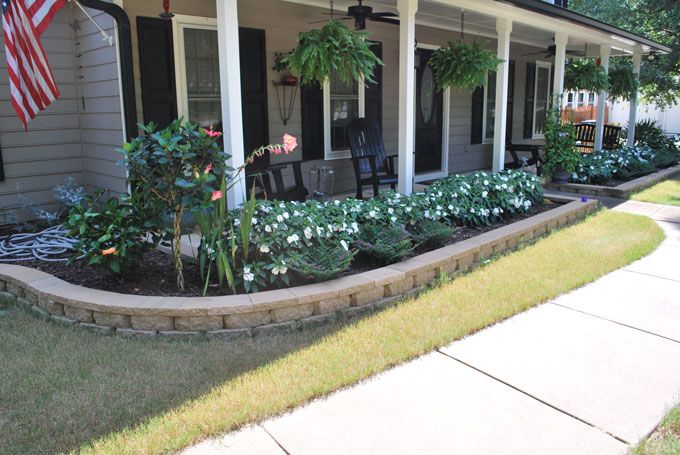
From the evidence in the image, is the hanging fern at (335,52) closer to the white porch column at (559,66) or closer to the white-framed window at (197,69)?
the white-framed window at (197,69)

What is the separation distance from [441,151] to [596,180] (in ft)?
7.69

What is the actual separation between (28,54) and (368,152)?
3.57 meters

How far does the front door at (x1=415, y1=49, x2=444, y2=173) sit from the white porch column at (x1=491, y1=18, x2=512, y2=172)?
1.59 m

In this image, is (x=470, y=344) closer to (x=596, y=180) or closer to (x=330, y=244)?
(x=330, y=244)

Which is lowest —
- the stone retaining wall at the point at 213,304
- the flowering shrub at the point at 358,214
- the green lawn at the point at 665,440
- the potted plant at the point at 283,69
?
the green lawn at the point at 665,440

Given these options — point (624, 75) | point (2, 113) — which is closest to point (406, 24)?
point (2, 113)

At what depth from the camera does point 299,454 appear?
2145 mm

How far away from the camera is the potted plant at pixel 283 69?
233 inches

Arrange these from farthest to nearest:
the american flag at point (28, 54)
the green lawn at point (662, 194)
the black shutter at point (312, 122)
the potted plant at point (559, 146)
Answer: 1. the potted plant at point (559, 146)
2. the green lawn at point (662, 194)
3. the black shutter at point (312, 122)
4. the american flag at point (28, 54)

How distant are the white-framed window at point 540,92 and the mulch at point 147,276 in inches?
303

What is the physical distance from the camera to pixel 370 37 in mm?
7016

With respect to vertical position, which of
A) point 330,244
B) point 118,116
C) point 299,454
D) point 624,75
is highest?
point 624,75

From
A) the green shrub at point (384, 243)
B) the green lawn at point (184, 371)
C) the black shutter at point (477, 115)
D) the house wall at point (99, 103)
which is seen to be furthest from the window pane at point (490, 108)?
the house wall at point (99, 103)

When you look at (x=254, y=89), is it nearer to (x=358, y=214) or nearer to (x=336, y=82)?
(x=336, y=82)
